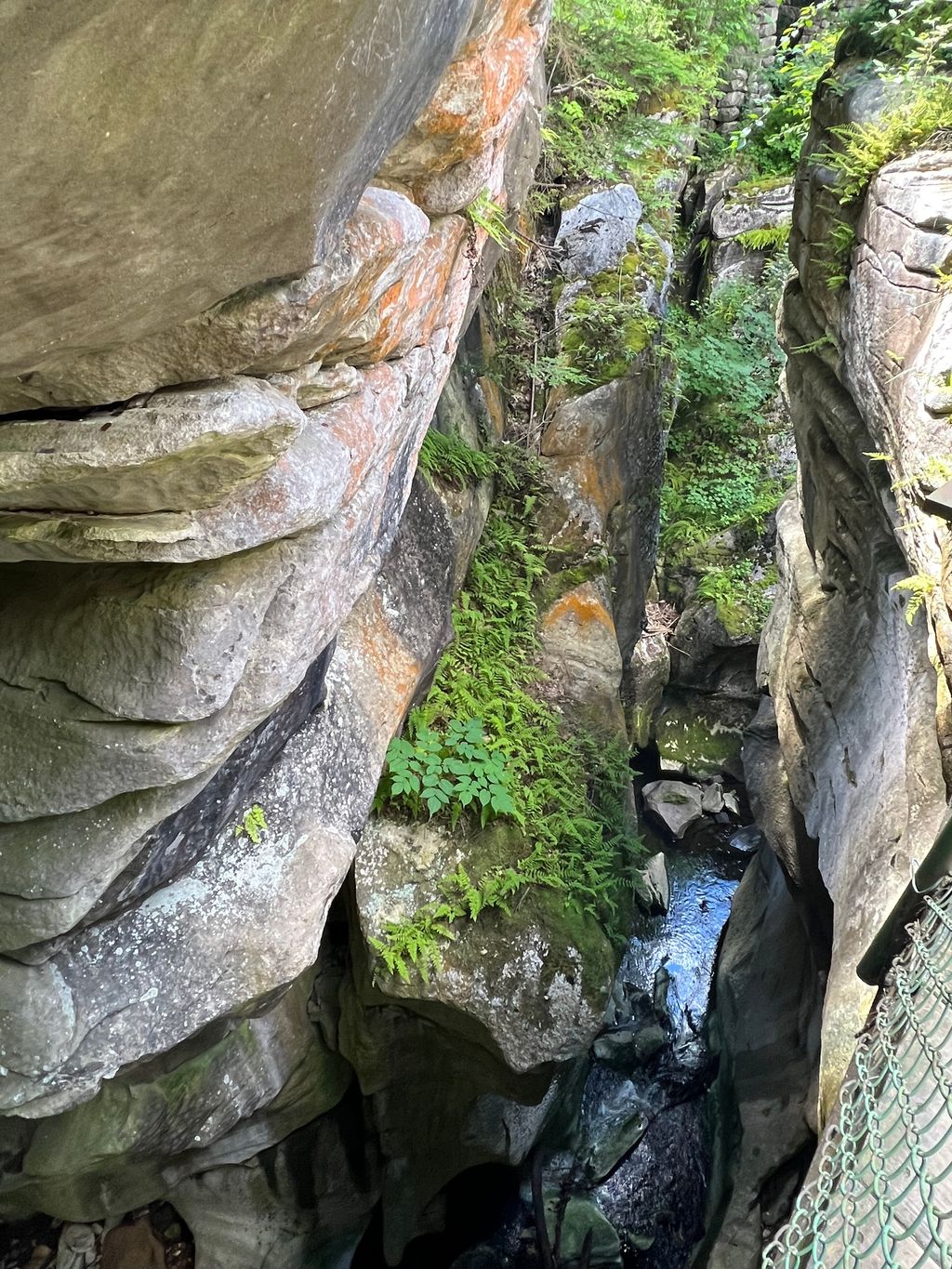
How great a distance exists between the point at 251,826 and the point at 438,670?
2.90 meters

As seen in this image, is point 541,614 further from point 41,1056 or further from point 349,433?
point 41,1056

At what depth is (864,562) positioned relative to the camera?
7.06m

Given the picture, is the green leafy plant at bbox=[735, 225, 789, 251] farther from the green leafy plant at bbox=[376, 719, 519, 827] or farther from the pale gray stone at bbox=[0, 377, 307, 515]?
the pale gray stone at bbox=[0, 377, 307, 515]

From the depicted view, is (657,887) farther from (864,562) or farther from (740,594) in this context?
(864,562)

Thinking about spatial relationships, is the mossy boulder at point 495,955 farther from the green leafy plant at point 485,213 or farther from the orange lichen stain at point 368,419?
the green leafy plant at point 485,213

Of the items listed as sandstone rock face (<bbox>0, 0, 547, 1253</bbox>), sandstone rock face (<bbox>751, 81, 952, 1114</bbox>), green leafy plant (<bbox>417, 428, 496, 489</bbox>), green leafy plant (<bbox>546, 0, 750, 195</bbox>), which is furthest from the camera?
green leafy plant (<bbox>546, 0, 750, 195</bbox>)

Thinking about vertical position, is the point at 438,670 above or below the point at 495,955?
above

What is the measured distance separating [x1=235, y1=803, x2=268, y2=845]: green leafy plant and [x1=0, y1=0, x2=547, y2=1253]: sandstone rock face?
2 centimetres

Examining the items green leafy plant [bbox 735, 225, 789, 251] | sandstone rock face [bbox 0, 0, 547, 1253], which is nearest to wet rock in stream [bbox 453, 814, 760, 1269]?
sandstone rock face [bbox 0, 0, 547, 1253]

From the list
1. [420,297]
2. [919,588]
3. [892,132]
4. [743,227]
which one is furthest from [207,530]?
[743,227]

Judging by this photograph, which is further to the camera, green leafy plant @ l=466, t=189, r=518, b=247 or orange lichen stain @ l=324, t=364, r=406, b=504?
green leafy plant @ l=466, t=189, r=518, b=247

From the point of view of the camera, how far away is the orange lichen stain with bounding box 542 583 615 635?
8.92 meters

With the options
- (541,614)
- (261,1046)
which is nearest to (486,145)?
(541,614)

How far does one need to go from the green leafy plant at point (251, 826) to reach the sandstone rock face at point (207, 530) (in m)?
0.02
